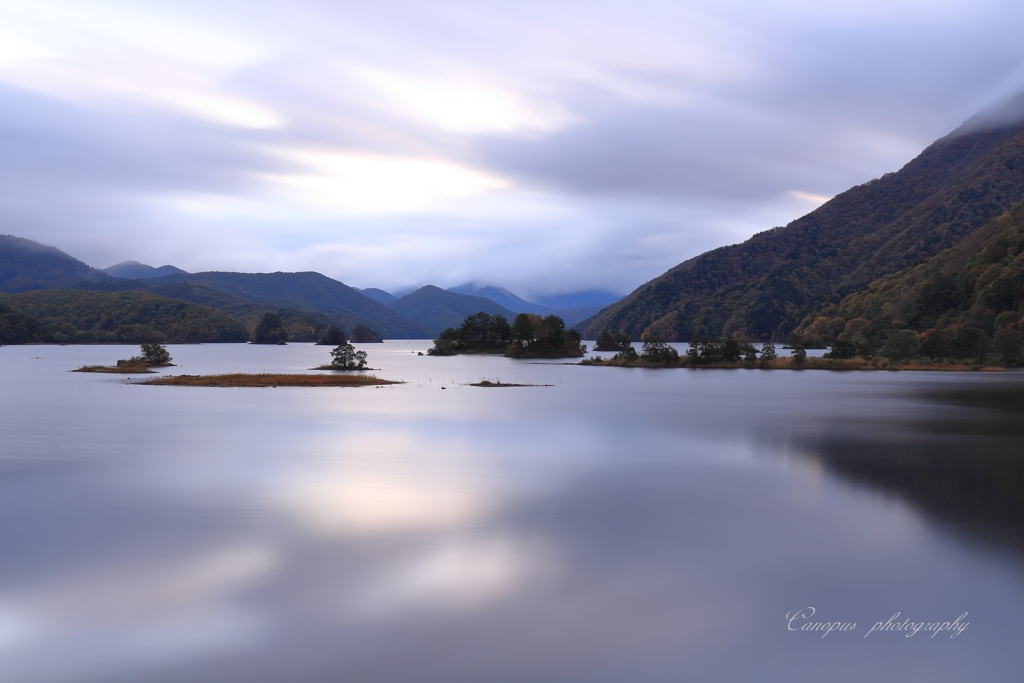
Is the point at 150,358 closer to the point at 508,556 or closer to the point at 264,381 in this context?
the point at 264,381

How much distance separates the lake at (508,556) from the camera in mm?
10094

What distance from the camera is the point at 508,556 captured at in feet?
48.9

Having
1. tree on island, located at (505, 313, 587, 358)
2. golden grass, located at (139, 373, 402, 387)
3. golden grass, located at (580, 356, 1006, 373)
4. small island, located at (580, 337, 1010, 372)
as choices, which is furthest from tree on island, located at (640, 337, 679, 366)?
golden grass, located at (139, 373, 402, 387)

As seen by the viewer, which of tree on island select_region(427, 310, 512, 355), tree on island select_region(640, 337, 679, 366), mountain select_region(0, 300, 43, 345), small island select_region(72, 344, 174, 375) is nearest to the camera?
small island select_region(72, 344, 174, 375)

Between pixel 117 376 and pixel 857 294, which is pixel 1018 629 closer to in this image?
pixel 117 376

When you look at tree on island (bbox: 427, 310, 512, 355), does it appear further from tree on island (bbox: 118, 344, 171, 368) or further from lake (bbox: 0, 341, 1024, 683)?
lake (bbox: 0, 341, 1024, 683)

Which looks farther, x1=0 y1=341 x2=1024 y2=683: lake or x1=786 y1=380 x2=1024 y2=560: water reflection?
x1=786 y1=380 x2=1024 y2=560: water reflection

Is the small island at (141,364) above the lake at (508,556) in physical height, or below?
above

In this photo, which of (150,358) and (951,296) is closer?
(150,358)

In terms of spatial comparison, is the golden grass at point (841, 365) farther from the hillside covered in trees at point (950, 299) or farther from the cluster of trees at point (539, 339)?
the cluster of trees at point (539, 339)

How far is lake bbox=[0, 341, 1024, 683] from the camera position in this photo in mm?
10094

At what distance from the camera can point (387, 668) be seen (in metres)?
9.67

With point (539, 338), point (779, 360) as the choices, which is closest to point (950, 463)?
point (779, 360)

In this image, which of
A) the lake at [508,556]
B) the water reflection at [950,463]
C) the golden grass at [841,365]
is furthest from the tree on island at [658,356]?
the lake at [508,556]
